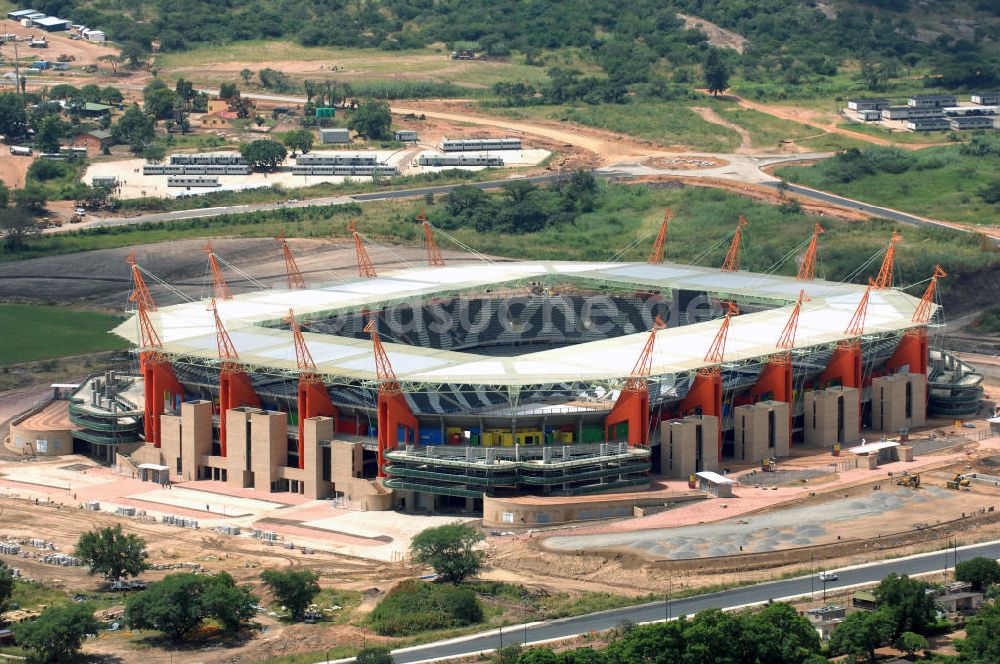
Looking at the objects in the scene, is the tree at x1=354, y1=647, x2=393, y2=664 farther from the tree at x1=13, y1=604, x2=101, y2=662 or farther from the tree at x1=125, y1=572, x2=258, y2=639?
the tree at x1=13, y1=604, x2=101, y2=662

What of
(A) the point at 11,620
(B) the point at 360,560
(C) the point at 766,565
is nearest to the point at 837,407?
(C) the point at 766,565

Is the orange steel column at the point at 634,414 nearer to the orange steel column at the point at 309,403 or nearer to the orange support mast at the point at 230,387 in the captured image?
the orange steel column at the point at 309,403

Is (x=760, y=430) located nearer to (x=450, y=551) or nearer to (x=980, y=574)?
(x=980, y=574)

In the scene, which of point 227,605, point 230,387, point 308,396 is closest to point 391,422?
point 308,396

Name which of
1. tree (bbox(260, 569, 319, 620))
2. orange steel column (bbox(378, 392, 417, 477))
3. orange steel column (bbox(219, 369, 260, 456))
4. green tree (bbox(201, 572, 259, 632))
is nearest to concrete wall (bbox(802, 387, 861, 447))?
orange steel column (bbox(378, 392, 417, 477))

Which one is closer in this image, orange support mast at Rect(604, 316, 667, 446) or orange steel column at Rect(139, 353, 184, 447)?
orange support mast at Rect(604, 316, 667, 446)

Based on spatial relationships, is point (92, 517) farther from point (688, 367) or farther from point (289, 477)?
point (688, 367)
